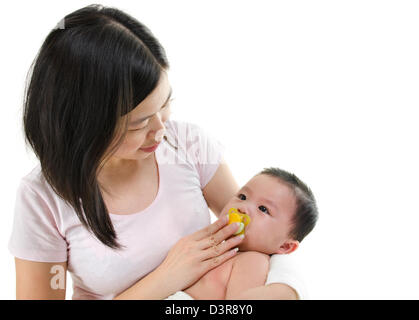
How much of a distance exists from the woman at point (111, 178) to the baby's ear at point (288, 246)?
19cm

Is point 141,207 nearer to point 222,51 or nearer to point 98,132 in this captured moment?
point 98,132

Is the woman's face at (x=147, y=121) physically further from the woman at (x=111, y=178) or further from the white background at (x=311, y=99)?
the white background at (x=311, y=99)

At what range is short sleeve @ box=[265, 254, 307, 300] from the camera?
1108mm

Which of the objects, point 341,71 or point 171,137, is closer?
point 171,137

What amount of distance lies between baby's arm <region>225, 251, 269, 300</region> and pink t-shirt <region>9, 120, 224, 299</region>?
19 cm

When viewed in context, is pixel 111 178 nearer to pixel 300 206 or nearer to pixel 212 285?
pixel 212 285

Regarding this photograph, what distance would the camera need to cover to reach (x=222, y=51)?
1.69m

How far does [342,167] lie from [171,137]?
2.61ft

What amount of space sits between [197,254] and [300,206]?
0.38 metres

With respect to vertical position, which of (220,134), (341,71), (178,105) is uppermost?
(341,71)

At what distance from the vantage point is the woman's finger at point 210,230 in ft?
3.96

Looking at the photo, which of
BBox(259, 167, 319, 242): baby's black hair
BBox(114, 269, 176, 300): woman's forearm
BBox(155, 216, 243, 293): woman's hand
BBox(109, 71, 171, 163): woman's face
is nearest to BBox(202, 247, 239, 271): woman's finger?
BBox(155, 216, 243, 293): woman's hand

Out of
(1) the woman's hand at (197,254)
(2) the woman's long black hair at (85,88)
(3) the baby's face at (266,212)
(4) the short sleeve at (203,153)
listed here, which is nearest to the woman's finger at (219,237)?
(1) the woman's hand at (197,254)
